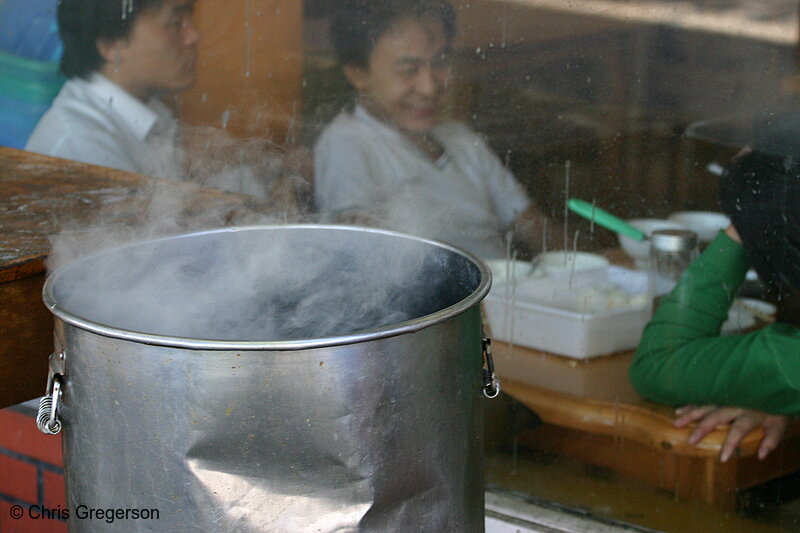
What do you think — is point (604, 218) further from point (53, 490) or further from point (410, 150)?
point (53, 490)

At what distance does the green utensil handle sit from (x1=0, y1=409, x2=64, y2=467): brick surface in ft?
4.91

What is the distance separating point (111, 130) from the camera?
2869 millimetres

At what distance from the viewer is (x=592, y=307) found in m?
2.22

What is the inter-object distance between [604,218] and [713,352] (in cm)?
42

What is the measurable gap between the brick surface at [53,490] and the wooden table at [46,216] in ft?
2.93

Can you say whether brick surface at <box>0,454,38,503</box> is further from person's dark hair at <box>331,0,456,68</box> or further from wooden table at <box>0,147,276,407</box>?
person's dark hair at <box>331,0,456,68</box>

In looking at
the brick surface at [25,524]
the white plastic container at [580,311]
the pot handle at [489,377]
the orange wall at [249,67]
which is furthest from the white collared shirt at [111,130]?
the pot handle at [489,377]

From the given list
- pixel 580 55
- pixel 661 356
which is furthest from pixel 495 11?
pixel 661 356

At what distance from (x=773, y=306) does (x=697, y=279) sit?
0.18 m

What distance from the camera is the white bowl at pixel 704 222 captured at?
80.1 inches

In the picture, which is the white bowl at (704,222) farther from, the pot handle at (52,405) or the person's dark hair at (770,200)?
the pot handle at (52,405)

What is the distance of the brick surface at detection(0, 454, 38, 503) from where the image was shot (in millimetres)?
2447

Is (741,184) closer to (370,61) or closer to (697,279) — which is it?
(697,279)

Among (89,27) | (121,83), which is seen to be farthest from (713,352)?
(89,27)
